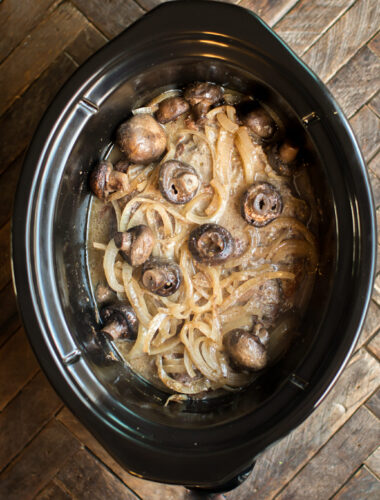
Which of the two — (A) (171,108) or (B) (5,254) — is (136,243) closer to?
(A) (171,108)

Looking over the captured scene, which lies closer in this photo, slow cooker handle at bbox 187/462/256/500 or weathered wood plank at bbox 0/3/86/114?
slow cooker handle at bbox 187/462/256/500

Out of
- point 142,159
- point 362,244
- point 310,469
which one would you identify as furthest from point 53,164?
point 310,469

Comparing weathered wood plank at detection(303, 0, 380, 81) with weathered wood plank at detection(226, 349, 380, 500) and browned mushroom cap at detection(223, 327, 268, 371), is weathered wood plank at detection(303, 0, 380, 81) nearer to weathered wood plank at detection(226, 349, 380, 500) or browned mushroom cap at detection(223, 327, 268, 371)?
browned mushroom cap at detection(223, 327, 268, 371)

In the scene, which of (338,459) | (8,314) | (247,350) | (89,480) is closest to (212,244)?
(247,350)

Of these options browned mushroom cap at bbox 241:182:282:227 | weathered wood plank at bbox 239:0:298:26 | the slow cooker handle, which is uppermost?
weathered wood plank at bbox 239:0:298:26

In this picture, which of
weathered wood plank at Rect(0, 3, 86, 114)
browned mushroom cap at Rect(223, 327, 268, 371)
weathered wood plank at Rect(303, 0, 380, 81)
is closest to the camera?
browned mushroom cap at Rect(223, 327, 268, 371)

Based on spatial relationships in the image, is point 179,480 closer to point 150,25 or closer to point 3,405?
point 3,405

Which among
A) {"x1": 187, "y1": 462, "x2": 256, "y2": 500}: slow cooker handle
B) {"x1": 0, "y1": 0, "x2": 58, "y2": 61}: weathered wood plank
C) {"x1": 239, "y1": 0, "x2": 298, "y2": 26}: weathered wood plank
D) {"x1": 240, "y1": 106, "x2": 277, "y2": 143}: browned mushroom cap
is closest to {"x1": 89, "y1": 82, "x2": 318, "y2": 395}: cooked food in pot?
{"x1": 240, "y1": 106, "x2": 277, "y2": 143}: browned mushroom cap
